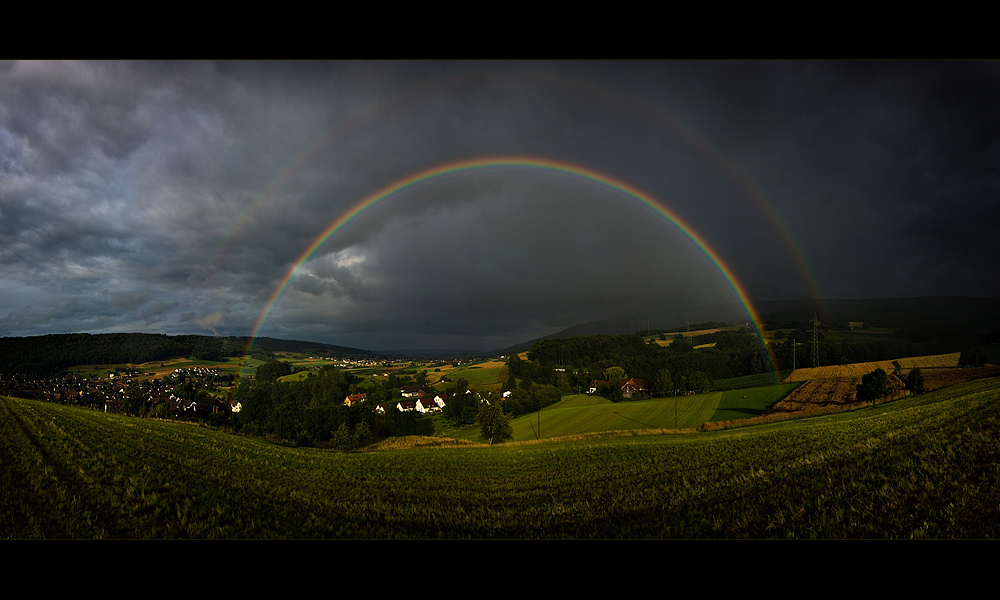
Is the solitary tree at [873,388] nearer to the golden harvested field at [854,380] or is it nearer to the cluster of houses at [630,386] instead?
the golden harvested field at [854,380]

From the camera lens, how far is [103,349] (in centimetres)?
2248

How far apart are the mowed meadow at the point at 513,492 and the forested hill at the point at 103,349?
17.5 meters

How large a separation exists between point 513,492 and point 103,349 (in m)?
31.9

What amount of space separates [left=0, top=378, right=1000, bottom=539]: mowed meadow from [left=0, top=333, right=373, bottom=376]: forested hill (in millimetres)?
17533

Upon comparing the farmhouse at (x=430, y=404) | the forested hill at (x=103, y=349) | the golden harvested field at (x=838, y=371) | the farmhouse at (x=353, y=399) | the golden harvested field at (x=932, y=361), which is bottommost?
the farmhouse at (x=430, y=404)

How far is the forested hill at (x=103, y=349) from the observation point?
16.8m

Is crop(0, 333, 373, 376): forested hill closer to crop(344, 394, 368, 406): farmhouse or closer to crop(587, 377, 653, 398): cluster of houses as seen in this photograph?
crop(344, 394, 368, 406): farmhouse

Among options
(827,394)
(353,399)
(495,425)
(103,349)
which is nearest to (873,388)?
(827,394)

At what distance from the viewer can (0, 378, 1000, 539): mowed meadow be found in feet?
12.2

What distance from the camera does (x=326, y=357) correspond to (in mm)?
49750

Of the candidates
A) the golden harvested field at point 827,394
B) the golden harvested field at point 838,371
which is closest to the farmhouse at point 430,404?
the golden harvested field at point 827,394

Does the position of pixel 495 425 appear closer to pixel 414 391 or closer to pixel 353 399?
pixel 353 399

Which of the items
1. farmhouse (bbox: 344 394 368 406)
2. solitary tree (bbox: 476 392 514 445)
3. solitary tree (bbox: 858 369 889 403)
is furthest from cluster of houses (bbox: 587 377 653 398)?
farmhouse (bbox: 344 394 368 406)
